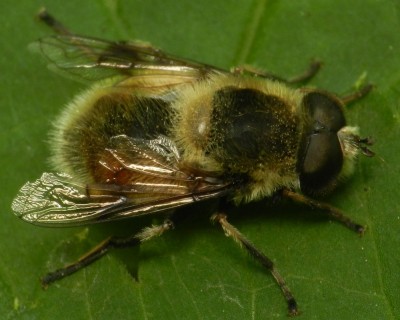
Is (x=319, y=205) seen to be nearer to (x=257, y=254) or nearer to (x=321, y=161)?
(x=321, y=161)

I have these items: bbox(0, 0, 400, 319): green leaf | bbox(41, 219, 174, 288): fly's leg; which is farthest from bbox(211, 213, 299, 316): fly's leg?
bbox(41, 219, 174, 288): fly's leg

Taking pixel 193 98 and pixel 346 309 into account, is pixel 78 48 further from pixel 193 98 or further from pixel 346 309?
pixel 346 309

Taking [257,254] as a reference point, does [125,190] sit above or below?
above

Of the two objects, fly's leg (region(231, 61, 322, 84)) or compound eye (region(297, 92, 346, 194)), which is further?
fly's leg (region(231, 61, 322, 84))

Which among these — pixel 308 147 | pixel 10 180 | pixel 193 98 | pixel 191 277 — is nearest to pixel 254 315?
pixel 191 277

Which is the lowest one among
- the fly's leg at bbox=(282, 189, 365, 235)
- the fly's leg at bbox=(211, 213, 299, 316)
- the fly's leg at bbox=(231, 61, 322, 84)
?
the fly's leg at bbox=(211, 213, 299, 316)

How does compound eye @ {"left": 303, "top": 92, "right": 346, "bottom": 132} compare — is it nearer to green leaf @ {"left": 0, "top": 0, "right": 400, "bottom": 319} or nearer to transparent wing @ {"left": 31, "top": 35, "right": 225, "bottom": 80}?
green leaf @ {"left": 0, "top": 0, "right": 400, "bottom": 319}

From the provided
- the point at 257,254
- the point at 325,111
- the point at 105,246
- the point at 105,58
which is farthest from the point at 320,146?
the point at 105,58
